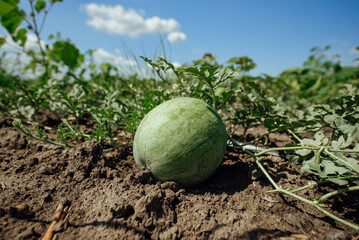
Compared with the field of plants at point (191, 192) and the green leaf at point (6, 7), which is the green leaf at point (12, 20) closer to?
the green leaf at point (6, 7)

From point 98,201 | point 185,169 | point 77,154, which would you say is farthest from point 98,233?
point 77,154

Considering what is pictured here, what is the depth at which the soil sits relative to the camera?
137cm

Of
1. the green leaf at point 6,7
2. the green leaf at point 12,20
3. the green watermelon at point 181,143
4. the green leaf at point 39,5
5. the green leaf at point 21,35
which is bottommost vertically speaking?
the green watermelon at point 181,143

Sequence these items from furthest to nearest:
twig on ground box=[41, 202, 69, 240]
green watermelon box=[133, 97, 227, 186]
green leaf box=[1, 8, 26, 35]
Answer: green leaf box=[1, 8, 26, 35] → green watermelon box=[133, 97, 227, 186] → twig on ground box=[41, 202, 69, 240]

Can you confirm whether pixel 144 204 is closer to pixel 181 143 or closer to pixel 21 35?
pixel 181 143

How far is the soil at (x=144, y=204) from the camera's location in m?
1.37

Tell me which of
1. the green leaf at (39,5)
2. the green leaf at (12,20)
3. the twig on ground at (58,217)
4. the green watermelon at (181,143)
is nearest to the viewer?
the twig on ground at (58,217)

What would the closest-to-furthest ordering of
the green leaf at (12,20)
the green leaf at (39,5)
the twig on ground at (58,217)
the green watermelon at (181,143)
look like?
the twig on ground at (58,217)
the green watermelon at (181,143)
the green leaf at (12,20)
the green leaf at (39,5)

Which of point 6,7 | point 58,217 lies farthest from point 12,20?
point 58,217

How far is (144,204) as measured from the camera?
145 centimetres

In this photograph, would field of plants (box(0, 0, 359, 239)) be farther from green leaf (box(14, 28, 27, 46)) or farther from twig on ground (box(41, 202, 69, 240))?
green leaf (box(14, 28, 27, 46))

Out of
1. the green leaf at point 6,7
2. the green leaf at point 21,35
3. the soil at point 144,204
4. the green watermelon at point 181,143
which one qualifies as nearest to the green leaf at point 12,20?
the green leaf at point 6,7

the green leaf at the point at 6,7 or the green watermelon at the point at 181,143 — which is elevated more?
the green leaf at the point at 6,7

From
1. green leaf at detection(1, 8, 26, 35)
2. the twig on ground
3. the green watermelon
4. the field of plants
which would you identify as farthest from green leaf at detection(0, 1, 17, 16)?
the twig on ground
